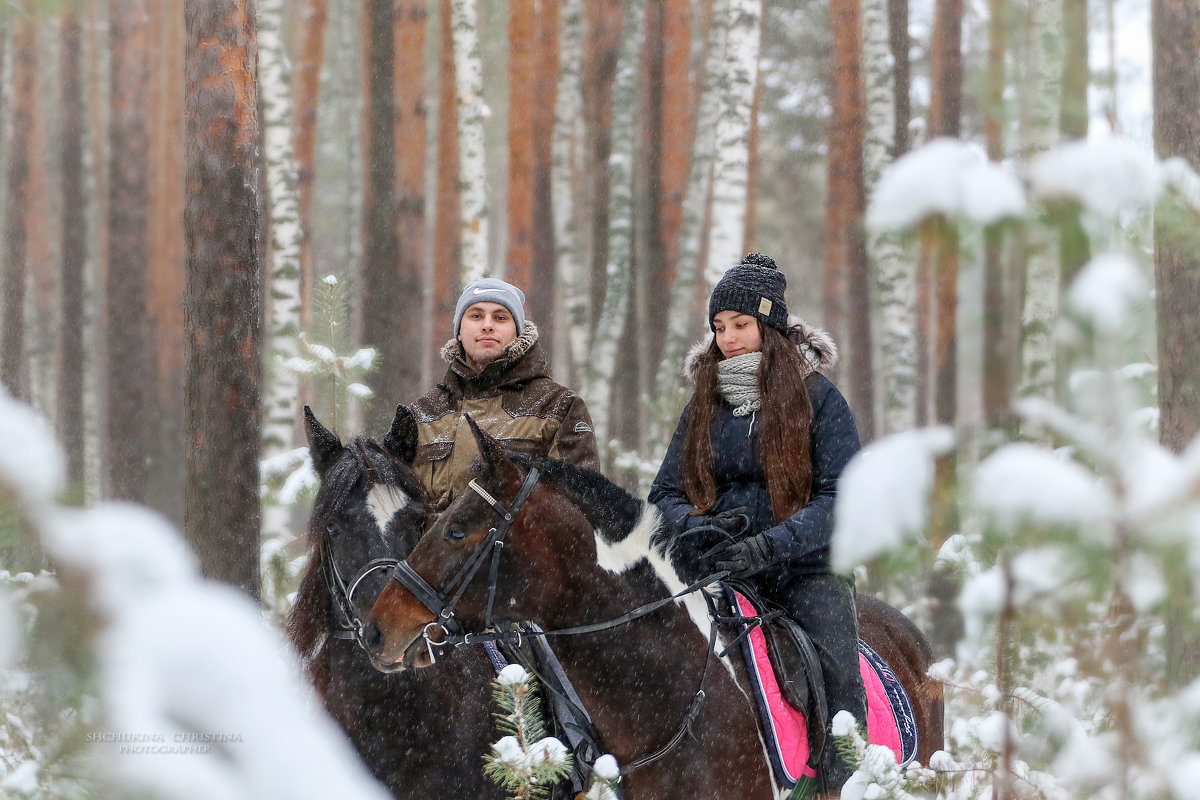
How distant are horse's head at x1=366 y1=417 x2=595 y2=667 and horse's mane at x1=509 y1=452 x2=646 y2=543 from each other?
0.16 feet

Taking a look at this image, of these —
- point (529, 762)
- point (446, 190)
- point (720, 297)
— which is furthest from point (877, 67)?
point (529, 762)

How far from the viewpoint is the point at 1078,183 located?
1.38 meters

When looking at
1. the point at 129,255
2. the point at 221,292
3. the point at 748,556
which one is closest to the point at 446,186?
the point at 129,255

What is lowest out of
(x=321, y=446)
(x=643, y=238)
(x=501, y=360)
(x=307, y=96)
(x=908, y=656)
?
(x=908, y=656)

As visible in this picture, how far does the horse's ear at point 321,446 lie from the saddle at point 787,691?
5.71 feet

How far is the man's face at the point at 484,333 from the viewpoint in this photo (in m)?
4.78

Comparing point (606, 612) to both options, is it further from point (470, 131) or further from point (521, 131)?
point (521, 131)

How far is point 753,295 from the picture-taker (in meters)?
4.13

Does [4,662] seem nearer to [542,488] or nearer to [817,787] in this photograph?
[542,488]

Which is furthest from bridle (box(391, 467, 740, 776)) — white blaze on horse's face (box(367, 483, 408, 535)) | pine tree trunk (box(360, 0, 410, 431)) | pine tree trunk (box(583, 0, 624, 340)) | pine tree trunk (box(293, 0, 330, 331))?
pine tree trunk (box(293, 0, 330, 331))

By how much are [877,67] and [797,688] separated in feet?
33.0

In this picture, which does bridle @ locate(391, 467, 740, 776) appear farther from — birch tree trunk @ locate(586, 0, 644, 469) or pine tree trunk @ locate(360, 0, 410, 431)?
birch tree trunk @ locate(586, 0, 644, 469)

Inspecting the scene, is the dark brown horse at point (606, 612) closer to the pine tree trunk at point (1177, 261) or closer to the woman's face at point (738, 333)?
the woman's face at point (738, 333)

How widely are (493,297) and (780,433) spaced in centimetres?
157
